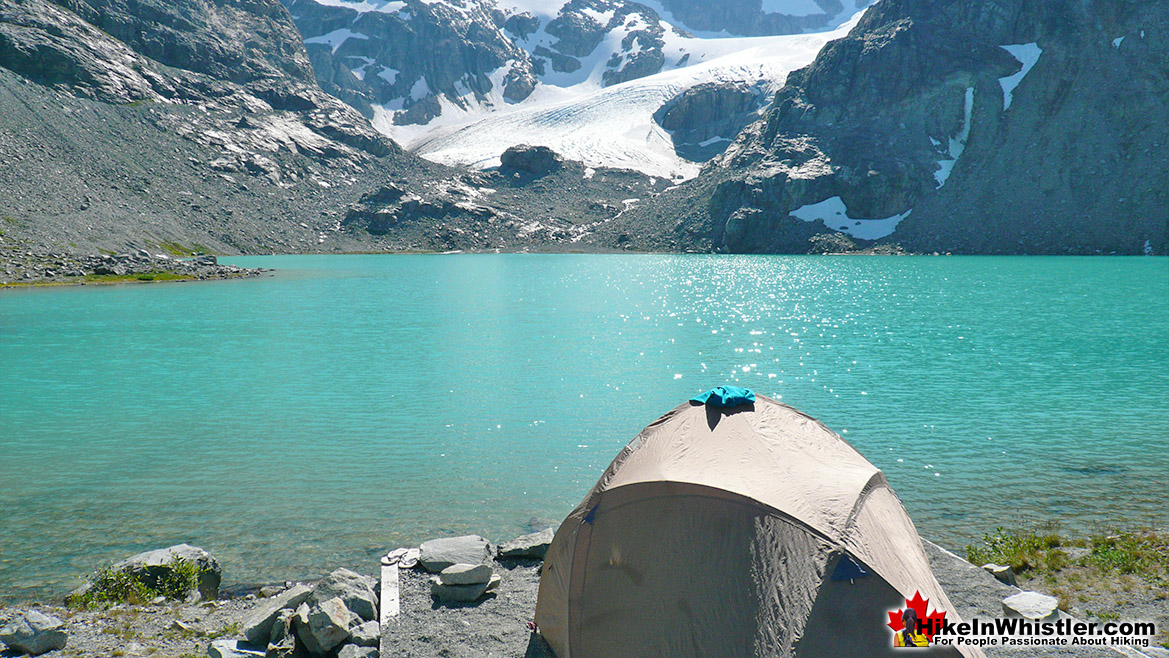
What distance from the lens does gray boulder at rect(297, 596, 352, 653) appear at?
6.82 meters

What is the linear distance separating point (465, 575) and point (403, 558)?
1532mm

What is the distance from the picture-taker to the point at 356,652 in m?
6.70

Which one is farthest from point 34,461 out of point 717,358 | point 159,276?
point 159,276

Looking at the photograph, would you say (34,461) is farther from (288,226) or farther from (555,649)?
(288,226)

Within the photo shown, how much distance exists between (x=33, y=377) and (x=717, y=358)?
24.6m

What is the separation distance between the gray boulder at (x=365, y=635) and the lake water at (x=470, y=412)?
266 centimetres

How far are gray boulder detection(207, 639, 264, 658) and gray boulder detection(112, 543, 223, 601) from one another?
1.88m

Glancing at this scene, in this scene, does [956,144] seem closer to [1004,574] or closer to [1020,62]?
[1020,62]

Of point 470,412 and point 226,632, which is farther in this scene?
point 470,412

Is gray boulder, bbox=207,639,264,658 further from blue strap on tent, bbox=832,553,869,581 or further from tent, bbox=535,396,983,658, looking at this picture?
blue strap on tent, bbox=832,553,869,581

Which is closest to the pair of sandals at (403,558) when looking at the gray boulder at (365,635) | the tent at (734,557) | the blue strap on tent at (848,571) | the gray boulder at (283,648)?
the gray boulder at (365,635)

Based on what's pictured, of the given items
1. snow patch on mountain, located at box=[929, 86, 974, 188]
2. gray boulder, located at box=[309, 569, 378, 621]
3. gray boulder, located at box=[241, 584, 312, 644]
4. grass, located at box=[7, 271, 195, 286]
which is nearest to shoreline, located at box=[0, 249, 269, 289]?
grass, located at box=[7, 271, 195, 286]

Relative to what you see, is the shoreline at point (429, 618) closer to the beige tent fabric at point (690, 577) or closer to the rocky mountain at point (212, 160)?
the beige tent fabric at point (690, 577)

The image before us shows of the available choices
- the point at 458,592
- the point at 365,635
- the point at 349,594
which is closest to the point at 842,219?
the point at 458,592
